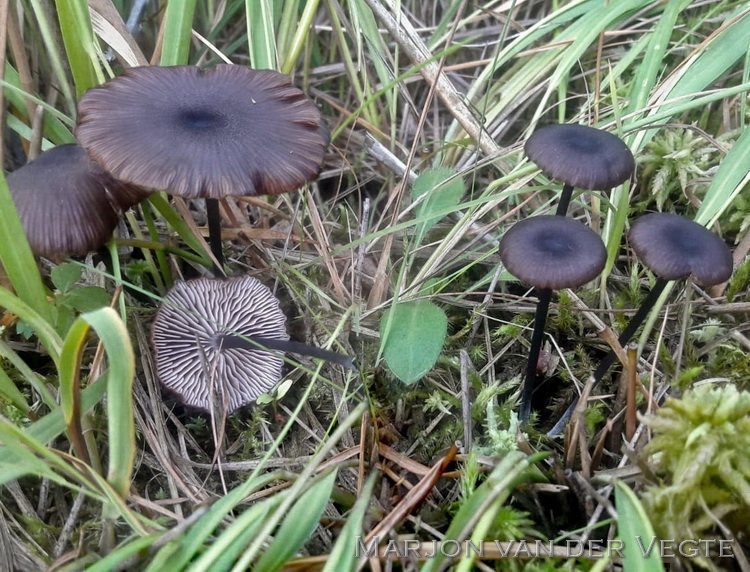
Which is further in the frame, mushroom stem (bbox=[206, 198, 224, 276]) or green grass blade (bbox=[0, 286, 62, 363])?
mushroom stem (bbox=[206, 198, 224, 276])

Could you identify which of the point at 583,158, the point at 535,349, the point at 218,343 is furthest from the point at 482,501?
the point at 218,343

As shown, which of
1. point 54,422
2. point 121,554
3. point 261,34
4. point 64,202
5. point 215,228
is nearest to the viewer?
point 121,554

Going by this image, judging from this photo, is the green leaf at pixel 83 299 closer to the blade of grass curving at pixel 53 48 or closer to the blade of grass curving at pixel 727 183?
the blade of grass curving at pixel 53 48

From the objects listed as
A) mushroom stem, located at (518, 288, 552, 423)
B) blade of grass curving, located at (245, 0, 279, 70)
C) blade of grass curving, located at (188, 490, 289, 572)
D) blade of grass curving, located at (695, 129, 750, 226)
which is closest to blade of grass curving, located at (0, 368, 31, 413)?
blade of grass curving, located at (188, 490, 289, 572)

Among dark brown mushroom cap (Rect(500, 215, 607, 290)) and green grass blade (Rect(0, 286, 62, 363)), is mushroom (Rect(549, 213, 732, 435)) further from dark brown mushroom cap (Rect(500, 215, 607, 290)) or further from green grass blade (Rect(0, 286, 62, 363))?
green grass blade (Rect(0, 286, 62, 363))

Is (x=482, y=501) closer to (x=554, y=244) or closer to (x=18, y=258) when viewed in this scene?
(x=554, y=244)

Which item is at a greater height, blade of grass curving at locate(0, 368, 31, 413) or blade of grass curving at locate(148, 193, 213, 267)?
blade of grass curving at locate(148, 193, 213, 267)
